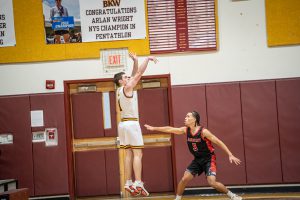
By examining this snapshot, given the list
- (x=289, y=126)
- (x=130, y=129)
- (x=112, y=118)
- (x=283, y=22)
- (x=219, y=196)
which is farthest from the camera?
(x=112, y=118)

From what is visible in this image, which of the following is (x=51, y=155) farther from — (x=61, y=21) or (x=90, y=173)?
(x=61, y=21)

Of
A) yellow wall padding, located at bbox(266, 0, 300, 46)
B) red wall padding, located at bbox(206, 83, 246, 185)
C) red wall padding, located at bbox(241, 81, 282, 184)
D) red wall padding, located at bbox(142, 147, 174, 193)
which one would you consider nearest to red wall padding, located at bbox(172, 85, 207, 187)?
red wall padding, located at bbox(206, 83, 246, 185)

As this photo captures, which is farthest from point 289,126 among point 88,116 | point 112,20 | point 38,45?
point 38,45

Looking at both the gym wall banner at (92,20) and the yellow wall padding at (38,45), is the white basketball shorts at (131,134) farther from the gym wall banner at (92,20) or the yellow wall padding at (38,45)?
the gym wall banner at (92,20)

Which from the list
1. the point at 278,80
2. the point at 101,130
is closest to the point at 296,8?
the point at 278,80

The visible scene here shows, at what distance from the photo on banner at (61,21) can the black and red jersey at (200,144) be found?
3983 mm

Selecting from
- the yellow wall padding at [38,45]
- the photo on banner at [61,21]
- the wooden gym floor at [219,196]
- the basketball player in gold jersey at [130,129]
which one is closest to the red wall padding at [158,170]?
the wooden gym floor at [219,196]

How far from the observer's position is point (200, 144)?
8.34 meters

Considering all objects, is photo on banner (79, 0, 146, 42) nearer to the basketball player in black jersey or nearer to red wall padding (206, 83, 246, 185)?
red wall padding (206, 83, 246, 185)

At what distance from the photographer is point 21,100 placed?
10.7 meters

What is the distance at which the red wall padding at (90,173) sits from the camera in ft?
35.6

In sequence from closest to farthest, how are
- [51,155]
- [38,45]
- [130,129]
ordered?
[130,129] → [51,155] → [38,45]

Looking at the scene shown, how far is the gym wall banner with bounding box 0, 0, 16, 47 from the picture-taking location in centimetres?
1081

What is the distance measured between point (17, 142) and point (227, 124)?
484 centimetres
